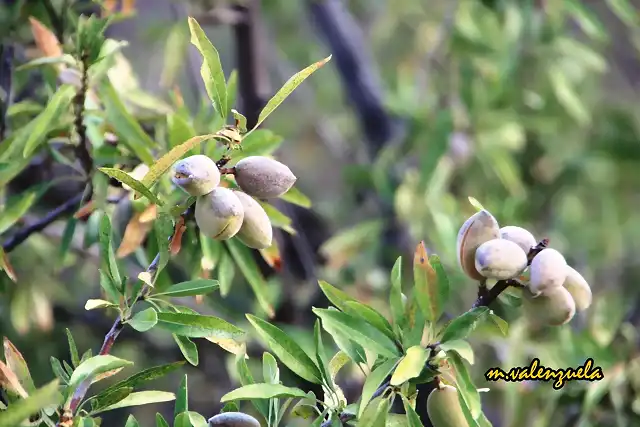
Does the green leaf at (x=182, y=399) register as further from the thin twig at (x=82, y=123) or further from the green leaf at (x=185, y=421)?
the thin twig at (x=82, y=123)

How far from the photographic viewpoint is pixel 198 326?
0.45 metres

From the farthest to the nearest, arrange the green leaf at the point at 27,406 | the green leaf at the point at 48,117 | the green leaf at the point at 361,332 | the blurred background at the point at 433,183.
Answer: the blurred background at the point at 433,183 < the green leaf at the point at 48,117 < the green leaf at the point at 361,332 < the green leaf at the point at 27,406

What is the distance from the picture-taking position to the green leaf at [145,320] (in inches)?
16.7

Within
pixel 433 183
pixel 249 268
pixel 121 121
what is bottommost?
pixel 433 183

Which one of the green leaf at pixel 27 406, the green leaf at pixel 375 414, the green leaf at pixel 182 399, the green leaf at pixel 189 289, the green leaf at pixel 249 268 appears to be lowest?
the green leaf at pixel 249 268

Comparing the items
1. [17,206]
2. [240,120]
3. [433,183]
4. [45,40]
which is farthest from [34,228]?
[433,183]

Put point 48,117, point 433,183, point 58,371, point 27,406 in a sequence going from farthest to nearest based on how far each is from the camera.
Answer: point 433,183 < point 48,117 < point 58,371 < point 27,406

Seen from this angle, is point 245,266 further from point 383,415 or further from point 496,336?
point 496,336

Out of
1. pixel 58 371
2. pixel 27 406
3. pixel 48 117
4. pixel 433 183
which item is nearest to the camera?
pixel 27 406

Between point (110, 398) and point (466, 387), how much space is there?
7.6 inches

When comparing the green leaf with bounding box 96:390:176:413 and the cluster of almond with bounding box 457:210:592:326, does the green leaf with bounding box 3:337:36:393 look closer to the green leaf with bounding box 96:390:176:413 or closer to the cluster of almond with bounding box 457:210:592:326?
the green leaf with bounding box 96:390:176:413

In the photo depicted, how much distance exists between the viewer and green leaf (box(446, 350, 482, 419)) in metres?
0.42

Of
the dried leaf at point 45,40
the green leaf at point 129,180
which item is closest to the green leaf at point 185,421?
the green leaf at point 129,180

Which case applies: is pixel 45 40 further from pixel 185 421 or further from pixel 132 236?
pixel 185 421
